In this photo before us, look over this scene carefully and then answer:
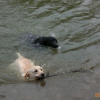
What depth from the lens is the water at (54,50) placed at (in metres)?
4.11

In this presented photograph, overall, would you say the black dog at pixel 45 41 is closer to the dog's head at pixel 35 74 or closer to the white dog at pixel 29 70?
the white dog at pixel 29 70

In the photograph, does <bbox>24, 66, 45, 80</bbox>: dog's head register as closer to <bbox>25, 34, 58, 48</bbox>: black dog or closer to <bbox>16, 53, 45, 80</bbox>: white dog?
<bbox>16, 53, 45, 80</bbox>: white dog

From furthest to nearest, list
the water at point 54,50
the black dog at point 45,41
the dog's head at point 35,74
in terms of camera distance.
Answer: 1. the black dog at point 45,41
2. the dog's head at point 35,74
3. the water at point 54,50

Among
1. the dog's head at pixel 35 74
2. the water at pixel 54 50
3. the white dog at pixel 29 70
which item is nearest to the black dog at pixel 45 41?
the water at pixel 54 50

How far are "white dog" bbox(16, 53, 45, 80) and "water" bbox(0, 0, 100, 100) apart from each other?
0.67ft

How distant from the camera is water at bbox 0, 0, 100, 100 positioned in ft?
13.5

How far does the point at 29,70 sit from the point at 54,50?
2243 mm

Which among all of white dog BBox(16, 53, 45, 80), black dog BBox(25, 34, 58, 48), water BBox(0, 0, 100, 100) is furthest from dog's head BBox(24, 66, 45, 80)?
black dog BBox(25, 34, 58, 48)

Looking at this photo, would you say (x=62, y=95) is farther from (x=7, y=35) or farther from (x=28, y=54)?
(x=7, y=35)

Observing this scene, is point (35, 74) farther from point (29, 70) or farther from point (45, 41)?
point (45, 41)

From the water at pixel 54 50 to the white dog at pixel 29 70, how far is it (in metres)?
0.20

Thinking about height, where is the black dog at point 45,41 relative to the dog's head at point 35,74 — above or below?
below

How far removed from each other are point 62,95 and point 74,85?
1.76 feet

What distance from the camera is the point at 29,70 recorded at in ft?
15.8
